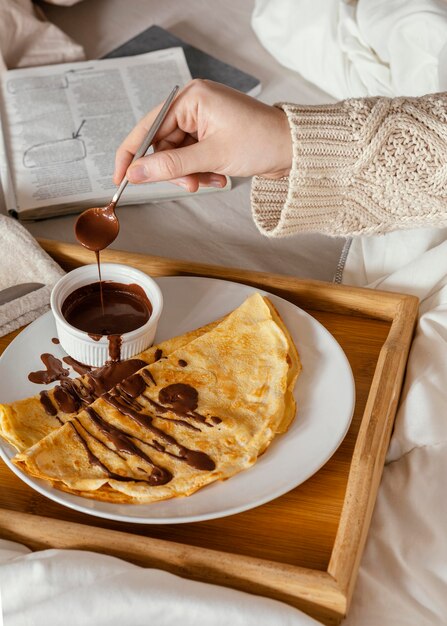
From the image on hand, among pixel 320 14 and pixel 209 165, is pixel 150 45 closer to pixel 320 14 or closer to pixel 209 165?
pixel 320 14

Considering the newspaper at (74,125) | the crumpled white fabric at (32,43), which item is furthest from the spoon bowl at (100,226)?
the crumpled white fabric at (32,43)

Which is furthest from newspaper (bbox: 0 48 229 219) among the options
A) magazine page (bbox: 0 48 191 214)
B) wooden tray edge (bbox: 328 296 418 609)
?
wooden tray edge (bbox: 328 296 418 609)

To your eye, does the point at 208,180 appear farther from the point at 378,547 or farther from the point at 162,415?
the point at 378,547

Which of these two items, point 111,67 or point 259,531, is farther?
point 111,67

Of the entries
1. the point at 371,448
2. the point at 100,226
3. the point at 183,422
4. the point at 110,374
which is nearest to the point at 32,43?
the point at 100,226

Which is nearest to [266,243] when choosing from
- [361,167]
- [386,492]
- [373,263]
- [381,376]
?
[373,263]

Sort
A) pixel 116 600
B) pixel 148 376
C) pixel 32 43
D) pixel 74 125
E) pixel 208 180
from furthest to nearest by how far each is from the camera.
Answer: pixel 32 43 → pixel 74 125 → pixel 208 180 → pixel 148 376 → pixel 116 600

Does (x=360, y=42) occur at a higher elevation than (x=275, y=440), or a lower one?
higher

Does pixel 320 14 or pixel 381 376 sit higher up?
pixel 320 14
